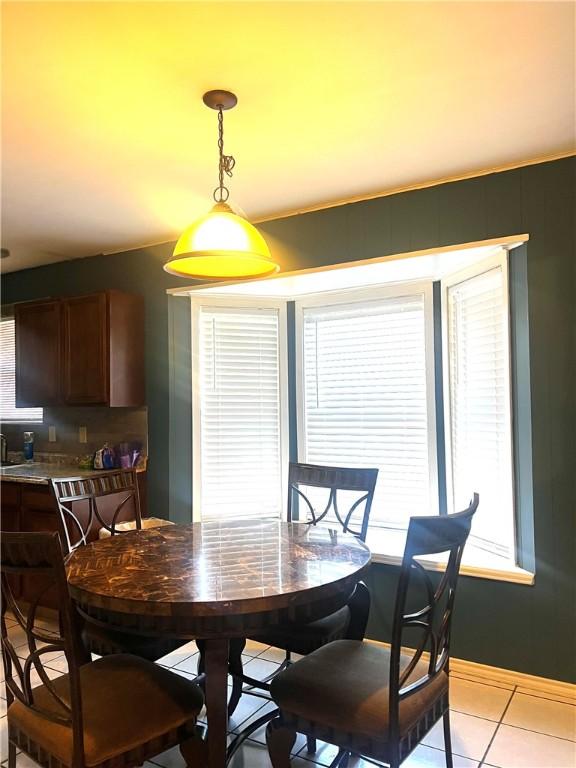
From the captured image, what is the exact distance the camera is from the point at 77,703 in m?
1.42

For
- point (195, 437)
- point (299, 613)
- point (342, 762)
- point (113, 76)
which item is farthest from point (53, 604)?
point (113, 76)

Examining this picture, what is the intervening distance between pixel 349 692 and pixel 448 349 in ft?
6.67

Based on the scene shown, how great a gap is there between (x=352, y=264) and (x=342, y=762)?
7.65 feet

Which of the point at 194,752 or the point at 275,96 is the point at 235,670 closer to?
the point at 194,752

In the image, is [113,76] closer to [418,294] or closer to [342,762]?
[418,294]

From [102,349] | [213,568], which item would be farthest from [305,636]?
[102,349]

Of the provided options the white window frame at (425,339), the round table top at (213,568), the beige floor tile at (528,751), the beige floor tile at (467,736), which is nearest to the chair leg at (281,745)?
the round table top at (213,568)

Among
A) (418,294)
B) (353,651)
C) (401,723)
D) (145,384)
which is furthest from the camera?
(145,384)

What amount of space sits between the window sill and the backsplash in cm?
175

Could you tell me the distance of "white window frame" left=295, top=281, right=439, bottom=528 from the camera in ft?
10.4

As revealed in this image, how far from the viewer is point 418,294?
3.26m

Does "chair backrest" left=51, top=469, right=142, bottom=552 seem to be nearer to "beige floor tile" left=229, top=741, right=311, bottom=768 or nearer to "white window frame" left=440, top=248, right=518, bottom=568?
"beige floor tile" left=229, top=741, right=311, bottom=768

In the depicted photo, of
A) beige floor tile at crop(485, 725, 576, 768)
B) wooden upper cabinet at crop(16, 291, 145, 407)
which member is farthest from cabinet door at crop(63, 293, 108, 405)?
beige floor tile at crop(485, 725, 576, 768)

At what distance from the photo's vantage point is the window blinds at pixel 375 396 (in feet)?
10.6
